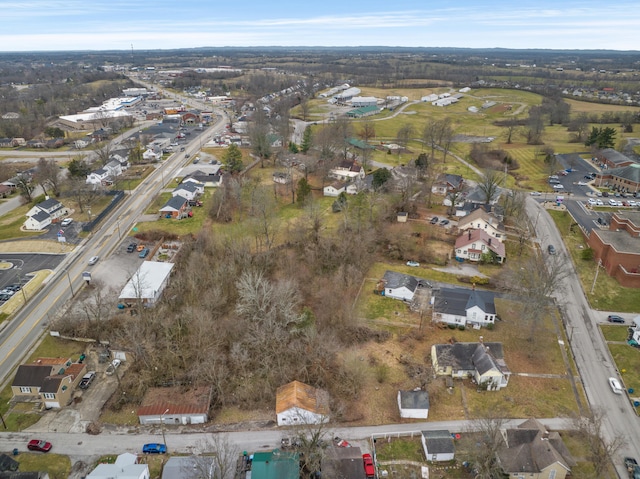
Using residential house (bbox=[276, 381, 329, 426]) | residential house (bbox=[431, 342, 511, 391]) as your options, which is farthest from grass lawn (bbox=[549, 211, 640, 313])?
residential house (bbox=[276, 381, 329, 426])

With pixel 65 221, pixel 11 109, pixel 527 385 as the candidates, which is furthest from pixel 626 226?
pixel 11 109

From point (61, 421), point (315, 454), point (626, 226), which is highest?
point (626, 226)

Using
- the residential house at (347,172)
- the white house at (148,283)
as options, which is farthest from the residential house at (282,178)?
the white house at (148,283)

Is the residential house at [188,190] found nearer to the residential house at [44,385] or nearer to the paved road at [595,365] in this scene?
the residential house at [44,385]

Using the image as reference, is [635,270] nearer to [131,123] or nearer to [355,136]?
[355,136]

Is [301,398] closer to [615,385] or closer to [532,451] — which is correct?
[532,451]

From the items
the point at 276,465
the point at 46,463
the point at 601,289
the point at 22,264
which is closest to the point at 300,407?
the point at 276,465
